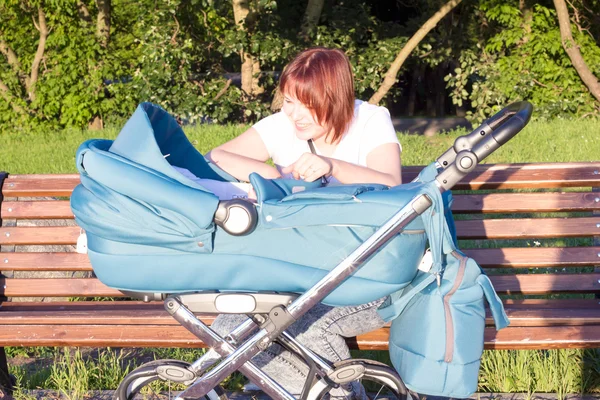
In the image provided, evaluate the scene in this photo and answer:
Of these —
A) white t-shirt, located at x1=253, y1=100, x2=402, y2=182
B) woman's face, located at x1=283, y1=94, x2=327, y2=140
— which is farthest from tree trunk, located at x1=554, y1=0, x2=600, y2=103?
woman's face, located at x1=283, y1=94, x2=327, y2=140

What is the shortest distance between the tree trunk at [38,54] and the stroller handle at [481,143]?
9.68 meters

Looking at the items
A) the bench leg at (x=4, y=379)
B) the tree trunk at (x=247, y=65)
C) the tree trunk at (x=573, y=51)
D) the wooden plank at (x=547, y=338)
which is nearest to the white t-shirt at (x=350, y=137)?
the wooden plank at (x=547, y=338)

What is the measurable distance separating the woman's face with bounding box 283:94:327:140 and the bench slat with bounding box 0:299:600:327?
32.0 inches

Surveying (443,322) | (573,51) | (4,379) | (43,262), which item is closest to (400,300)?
(443,322)

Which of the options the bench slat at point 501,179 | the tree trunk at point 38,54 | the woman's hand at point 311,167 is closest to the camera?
the woman's hand at point 311,167

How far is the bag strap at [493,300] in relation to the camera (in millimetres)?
2653

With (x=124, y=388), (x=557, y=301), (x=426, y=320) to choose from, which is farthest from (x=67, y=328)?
(x=557, y=301)

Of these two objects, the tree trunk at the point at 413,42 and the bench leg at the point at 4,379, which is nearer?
the bench leg at the point at 4,379

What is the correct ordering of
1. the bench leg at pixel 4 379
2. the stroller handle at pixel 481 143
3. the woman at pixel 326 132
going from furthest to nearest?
the bench leg at pixel 4 379 < the woman at pixel 326 132 < the stroller handle at pixel 481 143

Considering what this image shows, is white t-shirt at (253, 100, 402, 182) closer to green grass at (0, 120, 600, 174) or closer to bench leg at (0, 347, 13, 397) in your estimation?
bench leg at (0, 347, 13, 397)

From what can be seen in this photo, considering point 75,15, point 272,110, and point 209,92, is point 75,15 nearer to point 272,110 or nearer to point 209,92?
point 209,92

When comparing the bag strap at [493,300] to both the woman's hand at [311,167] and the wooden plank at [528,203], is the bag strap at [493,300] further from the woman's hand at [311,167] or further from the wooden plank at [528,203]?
the wooden plank at [528,203]

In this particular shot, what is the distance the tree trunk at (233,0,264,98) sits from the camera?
34.7 feet

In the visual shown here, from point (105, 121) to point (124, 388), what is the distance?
8.66 metres
